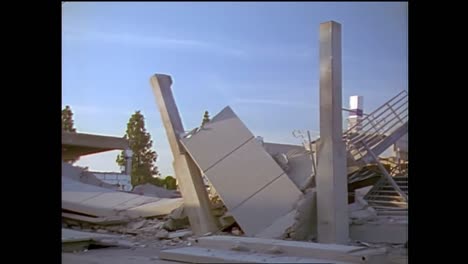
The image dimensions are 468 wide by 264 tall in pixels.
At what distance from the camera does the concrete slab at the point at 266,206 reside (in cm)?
964

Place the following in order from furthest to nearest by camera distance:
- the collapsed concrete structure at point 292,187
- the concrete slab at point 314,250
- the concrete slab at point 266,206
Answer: the concrete slab at point 266,206 → the collapsed concrete structure at point 292,187 → the concrete slab at point 314,250

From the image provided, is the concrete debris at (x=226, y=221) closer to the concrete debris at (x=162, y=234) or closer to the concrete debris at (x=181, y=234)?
the concrete debris at (x=181, y=234)

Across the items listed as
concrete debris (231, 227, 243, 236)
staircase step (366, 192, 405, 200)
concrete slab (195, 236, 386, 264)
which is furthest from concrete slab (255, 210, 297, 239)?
staircase step (366, 192, 405, 200)

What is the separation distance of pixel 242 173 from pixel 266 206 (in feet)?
3.05

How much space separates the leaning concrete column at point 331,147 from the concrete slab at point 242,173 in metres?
1.50

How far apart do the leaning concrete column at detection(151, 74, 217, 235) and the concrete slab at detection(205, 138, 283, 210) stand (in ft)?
2.07

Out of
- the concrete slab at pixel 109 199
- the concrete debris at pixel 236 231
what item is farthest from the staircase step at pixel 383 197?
the concrete slab at pixel 109 199

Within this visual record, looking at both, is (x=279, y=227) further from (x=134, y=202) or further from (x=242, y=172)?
(x=134, y=202)

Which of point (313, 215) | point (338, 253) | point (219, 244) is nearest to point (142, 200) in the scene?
point (313, 215)

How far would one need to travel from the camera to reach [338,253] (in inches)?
237

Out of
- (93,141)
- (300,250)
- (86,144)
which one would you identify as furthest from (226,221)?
(93,141)

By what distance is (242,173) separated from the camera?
10.4 metres
